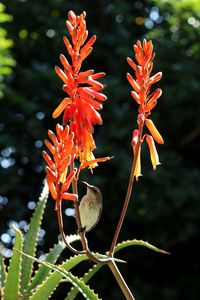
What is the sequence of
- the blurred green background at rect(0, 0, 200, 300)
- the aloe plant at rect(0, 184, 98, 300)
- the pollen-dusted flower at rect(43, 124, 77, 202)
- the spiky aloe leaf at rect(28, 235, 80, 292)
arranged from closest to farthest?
the pollen-dusted flower at rect(43, 124, 77, 202) < the aloe plant at rect(0, 184, 98, 300) < the spiky aloe leaf at rect(28, 235, 80, 292) < the blurred green background at rect(0, 0, 200, 300)

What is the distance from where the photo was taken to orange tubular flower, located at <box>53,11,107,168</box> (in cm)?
125

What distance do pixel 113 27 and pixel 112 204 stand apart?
1.55 metres

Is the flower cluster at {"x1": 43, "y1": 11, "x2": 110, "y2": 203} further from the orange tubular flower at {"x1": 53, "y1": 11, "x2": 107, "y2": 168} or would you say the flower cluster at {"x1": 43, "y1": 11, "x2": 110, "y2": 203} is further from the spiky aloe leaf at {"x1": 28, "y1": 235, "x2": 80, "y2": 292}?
the spiky aloe leaf at {"x1": 28, "y1": 235, "x2": 80, "y2": 292}

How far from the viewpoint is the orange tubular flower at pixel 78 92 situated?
49.4 inches

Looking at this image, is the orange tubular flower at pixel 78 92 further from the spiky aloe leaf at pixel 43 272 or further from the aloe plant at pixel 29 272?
the spiky aloe leaf at pixel 43 272

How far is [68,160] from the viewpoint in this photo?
1197 mm

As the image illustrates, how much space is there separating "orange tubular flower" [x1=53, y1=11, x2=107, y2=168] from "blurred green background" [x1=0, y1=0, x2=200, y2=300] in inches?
159

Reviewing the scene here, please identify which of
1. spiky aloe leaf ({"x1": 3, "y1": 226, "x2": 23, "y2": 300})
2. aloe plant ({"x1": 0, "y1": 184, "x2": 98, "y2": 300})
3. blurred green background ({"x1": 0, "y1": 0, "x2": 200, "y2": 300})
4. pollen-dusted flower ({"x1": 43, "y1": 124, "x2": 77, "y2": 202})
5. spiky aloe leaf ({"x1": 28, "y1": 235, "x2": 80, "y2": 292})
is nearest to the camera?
pollen-dusted flower ({"x1": 43, "y1": 124, "x2": 77, "y2": 202})

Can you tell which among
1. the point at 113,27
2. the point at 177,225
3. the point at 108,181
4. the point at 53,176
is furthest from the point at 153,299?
the point at 53,176

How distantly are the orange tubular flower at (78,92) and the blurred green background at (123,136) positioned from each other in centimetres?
405

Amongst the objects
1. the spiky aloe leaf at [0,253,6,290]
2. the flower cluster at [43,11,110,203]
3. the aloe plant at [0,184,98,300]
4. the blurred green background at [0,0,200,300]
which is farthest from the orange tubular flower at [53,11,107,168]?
the blurred green background at [0,0,200,300]

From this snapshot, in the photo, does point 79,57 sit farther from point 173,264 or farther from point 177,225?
point 173,264

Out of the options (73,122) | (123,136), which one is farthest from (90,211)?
(123,136)

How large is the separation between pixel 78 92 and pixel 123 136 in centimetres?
431
